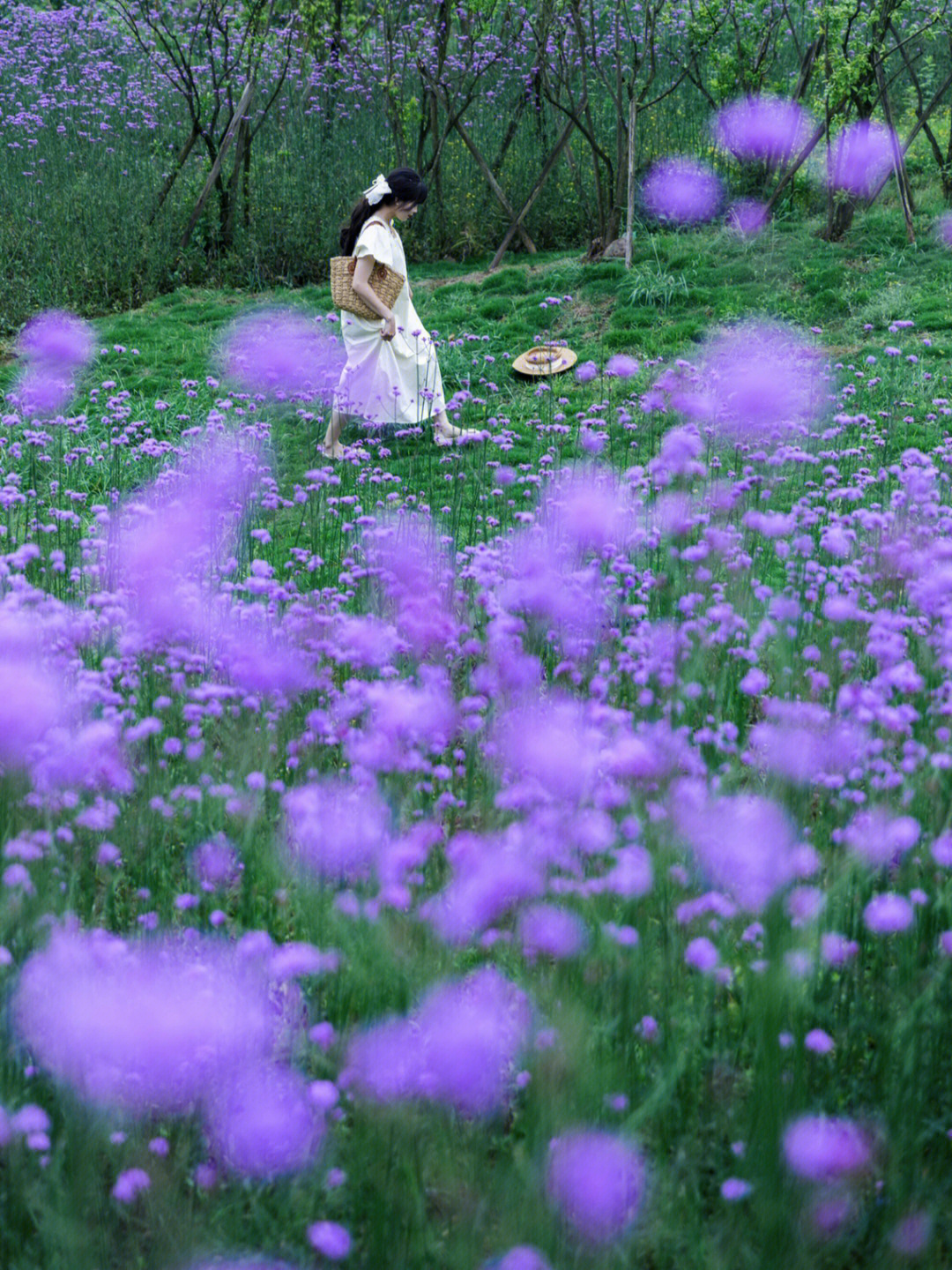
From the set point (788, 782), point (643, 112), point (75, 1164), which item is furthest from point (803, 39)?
point (75, 1164)

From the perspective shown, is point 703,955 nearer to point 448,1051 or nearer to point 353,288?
point 448,1051

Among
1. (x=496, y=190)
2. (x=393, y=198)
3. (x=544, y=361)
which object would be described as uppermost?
(x=393, y=198)

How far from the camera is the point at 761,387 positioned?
17.2ft

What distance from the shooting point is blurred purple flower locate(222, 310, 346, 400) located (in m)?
7.70

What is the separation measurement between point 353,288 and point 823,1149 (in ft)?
18.8

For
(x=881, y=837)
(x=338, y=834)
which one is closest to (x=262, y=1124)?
(x=338, y=834)

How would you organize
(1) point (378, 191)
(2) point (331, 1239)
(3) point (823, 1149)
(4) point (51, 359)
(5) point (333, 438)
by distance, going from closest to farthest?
(2) point (331, 1239) → (3) point (823, 1149) → (1) point (378, 191) → (5) point (333, 438) → (4) point (51, 359)

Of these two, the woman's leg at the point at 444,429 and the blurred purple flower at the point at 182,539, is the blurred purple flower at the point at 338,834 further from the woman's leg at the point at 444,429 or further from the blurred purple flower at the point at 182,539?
the woman's leg at the point at 444,429

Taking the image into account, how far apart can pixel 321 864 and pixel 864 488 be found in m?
3.49

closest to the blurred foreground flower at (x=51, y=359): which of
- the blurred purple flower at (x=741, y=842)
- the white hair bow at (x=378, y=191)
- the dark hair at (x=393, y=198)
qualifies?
the dark hair at (x=393, y=198)

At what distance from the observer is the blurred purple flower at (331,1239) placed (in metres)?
1.47

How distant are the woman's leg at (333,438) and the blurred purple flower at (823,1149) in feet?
17.3

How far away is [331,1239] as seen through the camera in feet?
4.85

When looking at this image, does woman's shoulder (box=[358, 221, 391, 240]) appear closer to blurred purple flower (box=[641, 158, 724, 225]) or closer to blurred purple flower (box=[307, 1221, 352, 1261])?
blurred purple flower (box=[641, 158, 724, 225])
